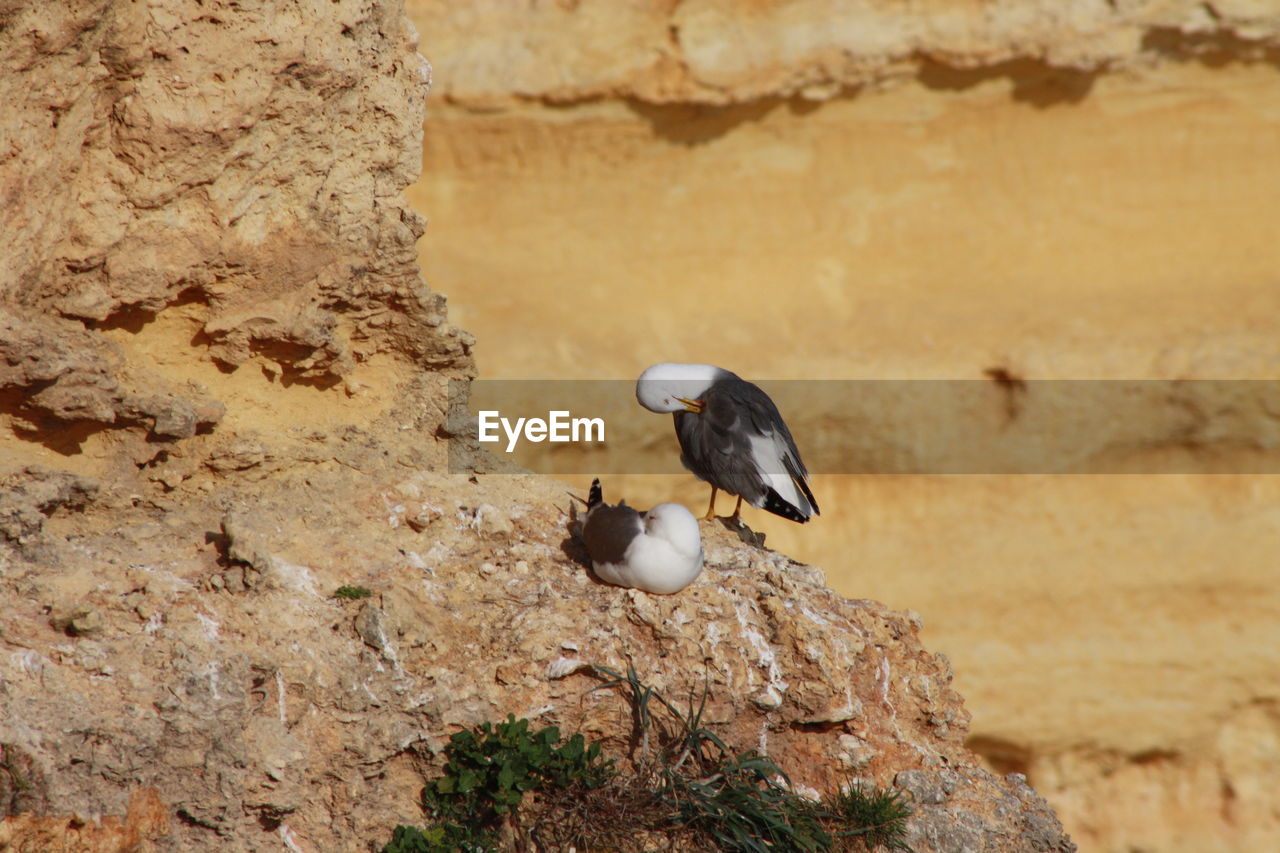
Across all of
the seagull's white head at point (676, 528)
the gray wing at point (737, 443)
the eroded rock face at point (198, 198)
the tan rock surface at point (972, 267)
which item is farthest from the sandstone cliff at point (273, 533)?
the tan rock surface at point (972, 267)

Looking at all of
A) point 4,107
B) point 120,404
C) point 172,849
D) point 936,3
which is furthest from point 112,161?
point 936,3

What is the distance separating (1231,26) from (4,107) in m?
8.16

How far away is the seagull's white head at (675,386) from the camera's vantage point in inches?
177

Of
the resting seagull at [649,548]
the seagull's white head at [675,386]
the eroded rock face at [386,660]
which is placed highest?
the seagull's white head at [675,386]

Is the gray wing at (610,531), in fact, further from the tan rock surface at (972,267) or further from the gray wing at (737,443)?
the tan rock surface at (972,267)

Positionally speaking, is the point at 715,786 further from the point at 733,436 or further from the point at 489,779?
the point at 733,436

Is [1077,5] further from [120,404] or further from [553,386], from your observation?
[120,404]

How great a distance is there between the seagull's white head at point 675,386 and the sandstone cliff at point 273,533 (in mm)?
565

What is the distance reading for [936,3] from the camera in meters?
8.52

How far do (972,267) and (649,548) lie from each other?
21.9 feet
